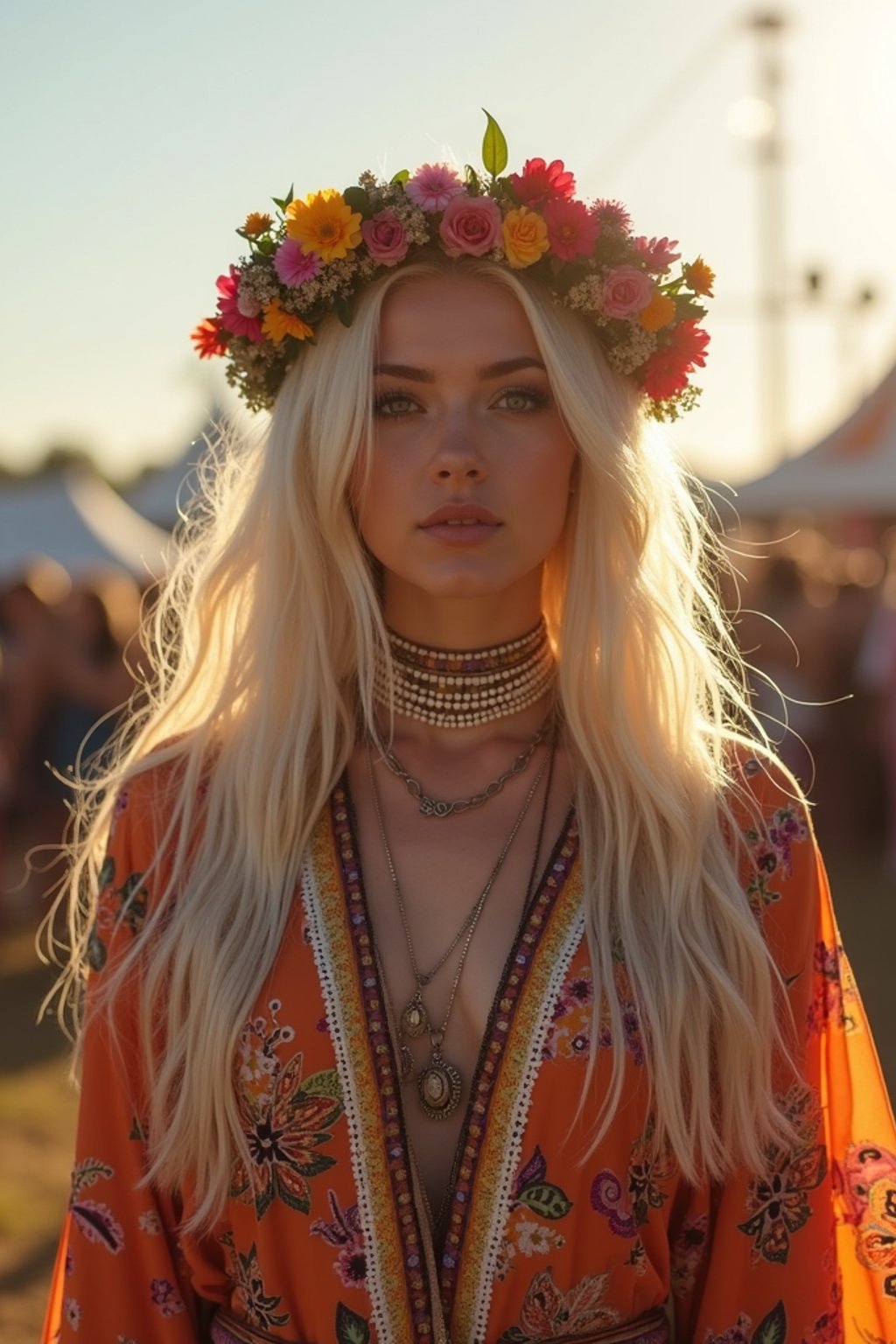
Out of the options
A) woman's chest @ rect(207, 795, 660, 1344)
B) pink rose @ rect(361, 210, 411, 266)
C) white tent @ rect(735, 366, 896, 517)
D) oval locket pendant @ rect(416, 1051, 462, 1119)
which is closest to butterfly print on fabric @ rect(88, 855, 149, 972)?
woman's chest @ rect(207, 795, 660, 1344)

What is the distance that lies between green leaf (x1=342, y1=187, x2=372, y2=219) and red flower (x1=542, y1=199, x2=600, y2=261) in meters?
0.25

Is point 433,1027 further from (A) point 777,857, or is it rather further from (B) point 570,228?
(B) point 570,228

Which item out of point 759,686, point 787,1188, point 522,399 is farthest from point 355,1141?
point 759,686

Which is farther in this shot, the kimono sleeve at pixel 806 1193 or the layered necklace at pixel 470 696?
the layered necklace at pixel 470 696

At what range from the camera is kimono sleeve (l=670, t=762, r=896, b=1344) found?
202 centimetres

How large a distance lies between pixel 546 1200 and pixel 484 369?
1.08m

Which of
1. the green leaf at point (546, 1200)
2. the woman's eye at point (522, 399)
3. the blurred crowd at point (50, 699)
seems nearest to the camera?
the green leaf at point (546, 1200)

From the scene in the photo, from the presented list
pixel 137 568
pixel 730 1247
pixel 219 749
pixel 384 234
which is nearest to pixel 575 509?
pixel 384 234

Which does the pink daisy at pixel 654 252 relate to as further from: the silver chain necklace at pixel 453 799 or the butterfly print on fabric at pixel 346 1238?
the butterfly print on fabric at pixel 346 1238

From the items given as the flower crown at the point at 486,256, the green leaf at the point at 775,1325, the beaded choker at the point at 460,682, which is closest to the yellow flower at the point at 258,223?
the flower crown at the point at 486,256

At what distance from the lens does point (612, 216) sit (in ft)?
7.43

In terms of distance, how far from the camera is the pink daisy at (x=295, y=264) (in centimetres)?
219

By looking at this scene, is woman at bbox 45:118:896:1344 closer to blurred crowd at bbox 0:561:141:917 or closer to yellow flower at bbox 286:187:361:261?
yellow flower at bbox 286:187:361:261

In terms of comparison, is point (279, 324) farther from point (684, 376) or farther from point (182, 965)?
point (182, 965)
